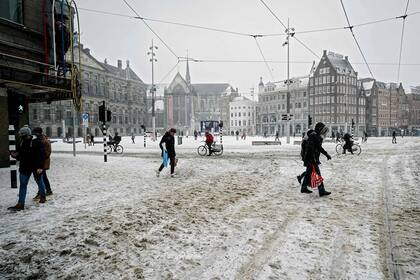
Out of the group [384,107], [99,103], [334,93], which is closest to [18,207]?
[99,103]

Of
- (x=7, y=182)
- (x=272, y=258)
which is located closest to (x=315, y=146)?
(x=272, y=258)

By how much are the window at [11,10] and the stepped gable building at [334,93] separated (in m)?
70.7

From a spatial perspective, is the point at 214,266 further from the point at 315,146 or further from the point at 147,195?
the point at 315,146

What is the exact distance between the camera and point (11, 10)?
37.2ft

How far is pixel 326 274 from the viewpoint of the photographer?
3.44 m

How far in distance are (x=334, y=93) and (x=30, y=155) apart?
250 ft

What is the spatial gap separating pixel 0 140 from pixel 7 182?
13.8ft

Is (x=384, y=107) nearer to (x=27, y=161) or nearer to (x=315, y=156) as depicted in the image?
(x=315, y=156)

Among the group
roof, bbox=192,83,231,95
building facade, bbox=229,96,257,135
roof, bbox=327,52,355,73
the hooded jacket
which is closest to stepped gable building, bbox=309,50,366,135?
roof, bbox=327,52,355,73

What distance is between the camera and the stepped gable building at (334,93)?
71.4m

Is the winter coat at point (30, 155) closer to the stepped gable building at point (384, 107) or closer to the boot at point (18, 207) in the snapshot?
the boot at point (18, 207)

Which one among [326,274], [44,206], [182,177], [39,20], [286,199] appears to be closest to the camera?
[326,274]

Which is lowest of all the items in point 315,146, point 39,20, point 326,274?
point 326,274

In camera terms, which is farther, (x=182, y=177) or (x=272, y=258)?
(x=182, y=177)
